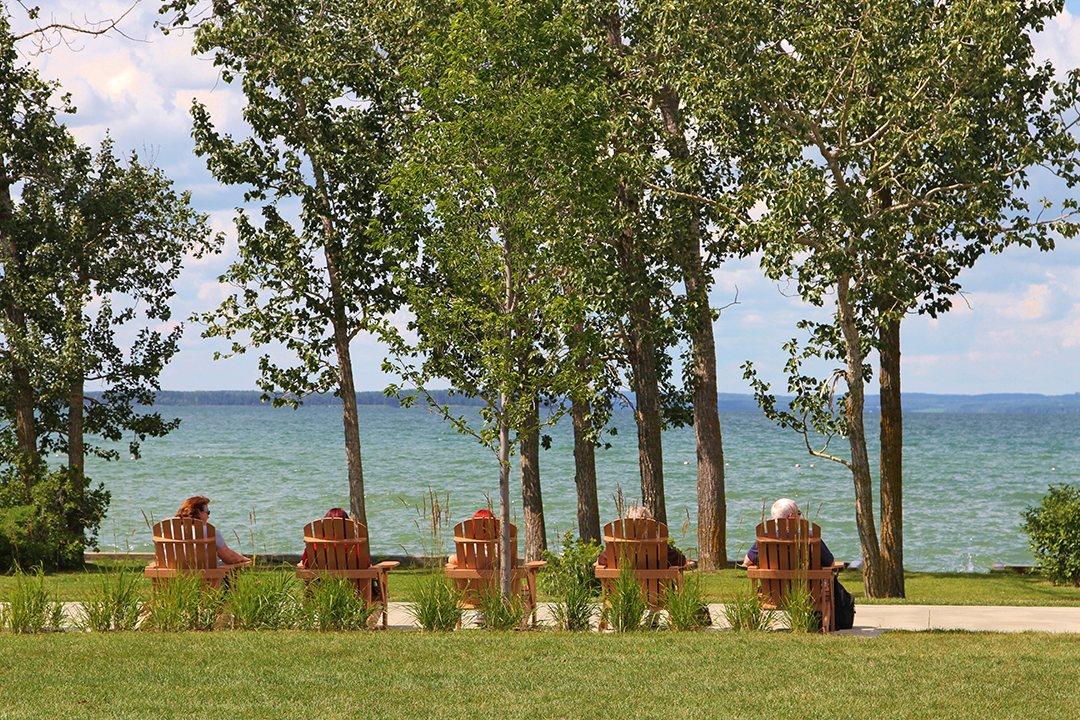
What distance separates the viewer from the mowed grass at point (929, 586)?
10.6 m

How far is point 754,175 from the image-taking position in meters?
12.6

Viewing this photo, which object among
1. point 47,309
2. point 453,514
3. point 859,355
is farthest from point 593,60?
point 453,514

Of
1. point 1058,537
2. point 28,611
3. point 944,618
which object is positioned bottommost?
point 1058,537

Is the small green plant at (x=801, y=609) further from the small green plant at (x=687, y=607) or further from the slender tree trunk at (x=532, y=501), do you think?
the slender tree trunk at (x=532, y=501)

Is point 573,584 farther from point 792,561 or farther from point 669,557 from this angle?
point 792,561

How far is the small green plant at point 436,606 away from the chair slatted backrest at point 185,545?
1.68 meters

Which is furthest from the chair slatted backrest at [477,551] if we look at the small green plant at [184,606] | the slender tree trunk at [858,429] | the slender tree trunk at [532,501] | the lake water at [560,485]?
the slender tree trunk at [532,501]

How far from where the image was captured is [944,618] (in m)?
8.84

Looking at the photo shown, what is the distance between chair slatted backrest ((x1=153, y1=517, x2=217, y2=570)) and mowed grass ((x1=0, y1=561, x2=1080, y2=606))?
230cm

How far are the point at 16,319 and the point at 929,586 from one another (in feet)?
47.1

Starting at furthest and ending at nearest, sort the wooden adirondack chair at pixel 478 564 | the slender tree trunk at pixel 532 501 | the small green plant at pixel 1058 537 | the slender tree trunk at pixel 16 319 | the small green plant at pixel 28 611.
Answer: the slender tree trunk at pixel 16 319
the slender tree trunk at pixel 532 501
the small green plant at pixel 1058 537
the wooden adirondack chair at pixel 478 564
the small green plant at pixel 28 611

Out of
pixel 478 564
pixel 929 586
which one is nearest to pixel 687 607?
pixel 478 564

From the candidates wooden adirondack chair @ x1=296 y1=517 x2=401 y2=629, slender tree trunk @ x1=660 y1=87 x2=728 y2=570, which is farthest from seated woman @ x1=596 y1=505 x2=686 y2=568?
slender tree trunk @ x1=660 y1=87 x2=728 y2=570

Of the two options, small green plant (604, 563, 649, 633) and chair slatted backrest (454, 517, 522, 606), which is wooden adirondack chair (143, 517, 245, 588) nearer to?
chair slatted backrest (454, 517, 522, 606)
